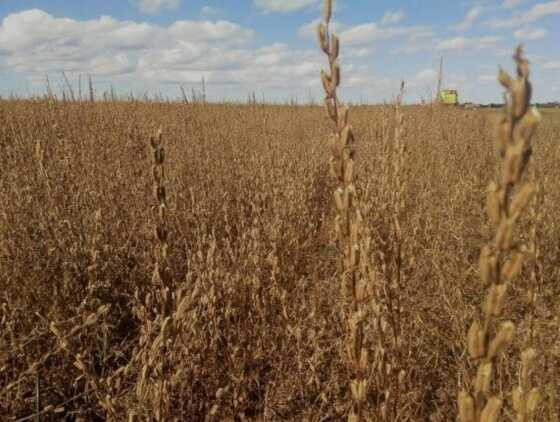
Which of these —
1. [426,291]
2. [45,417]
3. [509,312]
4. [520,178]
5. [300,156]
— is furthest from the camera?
[300,156]

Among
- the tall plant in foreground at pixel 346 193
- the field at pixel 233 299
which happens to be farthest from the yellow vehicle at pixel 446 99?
the tall plant in foreground at pixel 346 193

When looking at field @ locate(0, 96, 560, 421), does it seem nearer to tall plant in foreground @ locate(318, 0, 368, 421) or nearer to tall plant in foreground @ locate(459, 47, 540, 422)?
tall plant in foreground @ locate(459, 47, 540, 422)

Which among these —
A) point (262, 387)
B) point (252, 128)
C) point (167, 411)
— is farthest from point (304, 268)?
point (252, 128)

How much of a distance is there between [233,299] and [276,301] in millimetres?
246

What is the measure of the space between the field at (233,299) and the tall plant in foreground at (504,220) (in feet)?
0.19

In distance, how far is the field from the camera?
4.71 ft

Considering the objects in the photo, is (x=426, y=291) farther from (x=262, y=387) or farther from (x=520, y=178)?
(x=520, y=178)

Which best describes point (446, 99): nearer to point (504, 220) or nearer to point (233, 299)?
point (233, 299)

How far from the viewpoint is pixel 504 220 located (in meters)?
0.54

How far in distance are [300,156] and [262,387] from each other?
306cm

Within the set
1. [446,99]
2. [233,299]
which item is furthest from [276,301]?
[446,99]

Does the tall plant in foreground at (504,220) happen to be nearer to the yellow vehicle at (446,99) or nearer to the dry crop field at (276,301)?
the dry crop field at (276,301)

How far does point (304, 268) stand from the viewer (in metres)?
2.80

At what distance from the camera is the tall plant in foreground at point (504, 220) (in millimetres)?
512
